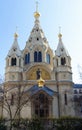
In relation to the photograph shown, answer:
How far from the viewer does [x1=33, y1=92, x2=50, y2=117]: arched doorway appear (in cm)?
4438

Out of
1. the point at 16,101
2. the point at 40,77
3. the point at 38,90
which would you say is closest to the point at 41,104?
the point at 38,90

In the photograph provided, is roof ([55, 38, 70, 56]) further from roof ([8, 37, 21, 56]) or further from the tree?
the tree

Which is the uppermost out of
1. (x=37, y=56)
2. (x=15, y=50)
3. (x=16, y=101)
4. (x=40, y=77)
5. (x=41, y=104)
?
(x=15, y=50)

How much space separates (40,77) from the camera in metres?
47.3

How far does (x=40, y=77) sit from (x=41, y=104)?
5.50 metres

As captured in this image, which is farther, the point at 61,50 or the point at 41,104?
the point at 61,50

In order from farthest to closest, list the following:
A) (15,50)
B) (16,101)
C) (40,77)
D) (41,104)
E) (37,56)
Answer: (15,50)
(37,56)
(40,77)
(41,104)
(16,101)

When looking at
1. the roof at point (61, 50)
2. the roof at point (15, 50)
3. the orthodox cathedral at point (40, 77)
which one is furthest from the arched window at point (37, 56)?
the roof at point (61, 50)

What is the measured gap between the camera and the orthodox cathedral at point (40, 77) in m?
44.2

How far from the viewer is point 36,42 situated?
53031 millimetres

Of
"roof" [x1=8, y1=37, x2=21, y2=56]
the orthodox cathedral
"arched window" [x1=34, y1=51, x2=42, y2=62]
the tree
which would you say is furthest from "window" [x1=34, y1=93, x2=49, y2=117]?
"roof" [x1=8, y1=37, x2=21, y2=56]

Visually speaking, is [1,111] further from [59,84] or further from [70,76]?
[70,76]

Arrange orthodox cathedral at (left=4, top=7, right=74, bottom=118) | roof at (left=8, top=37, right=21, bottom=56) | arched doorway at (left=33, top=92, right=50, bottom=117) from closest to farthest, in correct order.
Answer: orthodox cathedral at (left=4, top=7, right=74, bottom=118) < arched doorway at (left=33, top=92, right=50, bottom=117) < roof at (left=8, top=37, right=21, bottom=56)

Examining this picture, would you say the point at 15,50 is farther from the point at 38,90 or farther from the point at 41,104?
the point at 41,104
